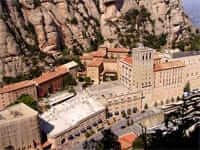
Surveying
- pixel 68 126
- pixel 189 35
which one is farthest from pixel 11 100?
pixel 189 35

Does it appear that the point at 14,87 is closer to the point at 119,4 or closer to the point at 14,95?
the point at 14,95

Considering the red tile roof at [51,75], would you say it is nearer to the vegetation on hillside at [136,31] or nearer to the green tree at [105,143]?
the green tree at [105,143]

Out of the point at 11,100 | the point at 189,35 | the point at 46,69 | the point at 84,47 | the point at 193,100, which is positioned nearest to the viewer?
the point at 193,100

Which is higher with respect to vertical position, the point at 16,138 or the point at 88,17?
the point at 88,17

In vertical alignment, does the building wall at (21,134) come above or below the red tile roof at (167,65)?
below

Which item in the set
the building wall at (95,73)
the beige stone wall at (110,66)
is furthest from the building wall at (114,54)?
Answer: the building wall at (95,73)

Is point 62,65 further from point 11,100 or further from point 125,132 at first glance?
point 125,132
